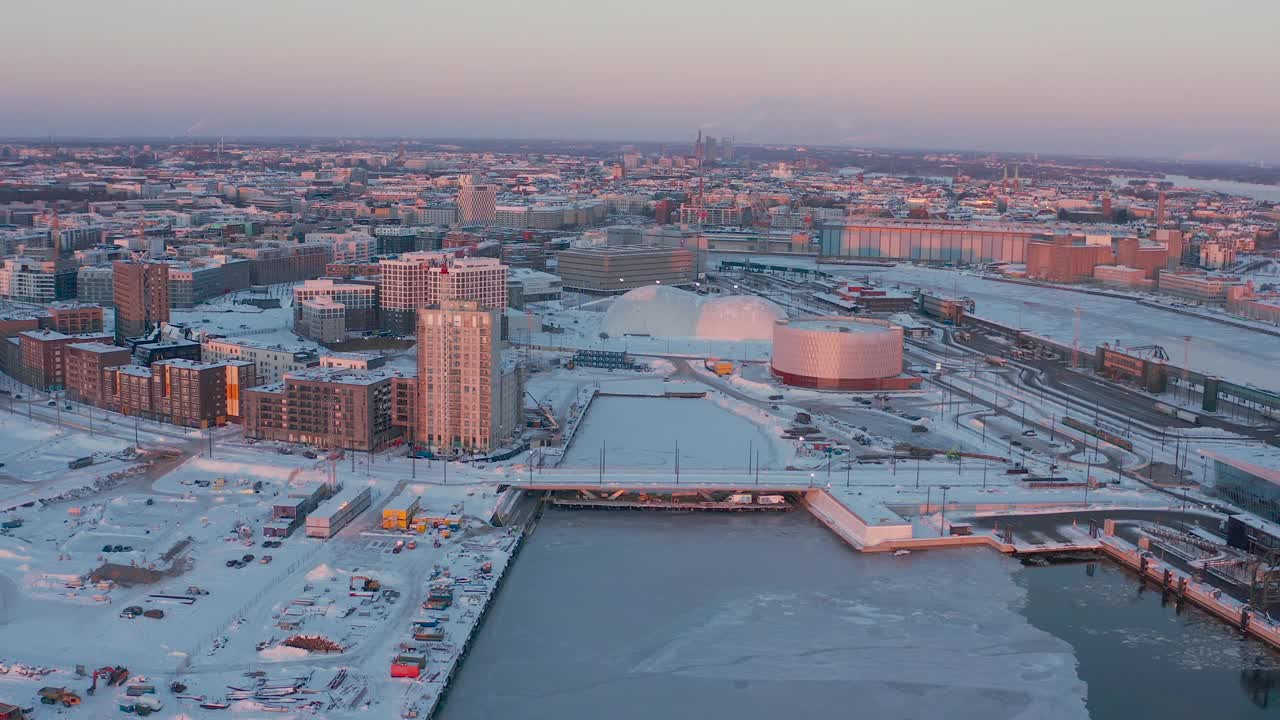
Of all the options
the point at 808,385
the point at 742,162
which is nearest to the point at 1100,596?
the point at 808,385

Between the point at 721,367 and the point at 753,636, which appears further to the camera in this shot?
the point at 721,367

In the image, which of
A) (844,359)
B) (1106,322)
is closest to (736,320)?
(844,359)

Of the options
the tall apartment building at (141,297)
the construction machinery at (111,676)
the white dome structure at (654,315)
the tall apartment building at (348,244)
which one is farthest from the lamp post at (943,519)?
the tall apartment building at (348,244)

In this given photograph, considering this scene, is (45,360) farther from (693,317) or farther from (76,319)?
(693,317)

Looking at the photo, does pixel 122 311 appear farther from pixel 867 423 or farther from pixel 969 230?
pixel 969 230

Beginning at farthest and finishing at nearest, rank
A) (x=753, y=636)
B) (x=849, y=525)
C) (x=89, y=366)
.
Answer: (x=89, y=366) < (x=849, y=525) < (x=753, y=636)

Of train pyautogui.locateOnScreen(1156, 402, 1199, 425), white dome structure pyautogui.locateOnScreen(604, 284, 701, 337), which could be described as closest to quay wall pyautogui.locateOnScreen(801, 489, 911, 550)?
train pyautogui.locateOnScreen(1156, 402, 1199, 425)
